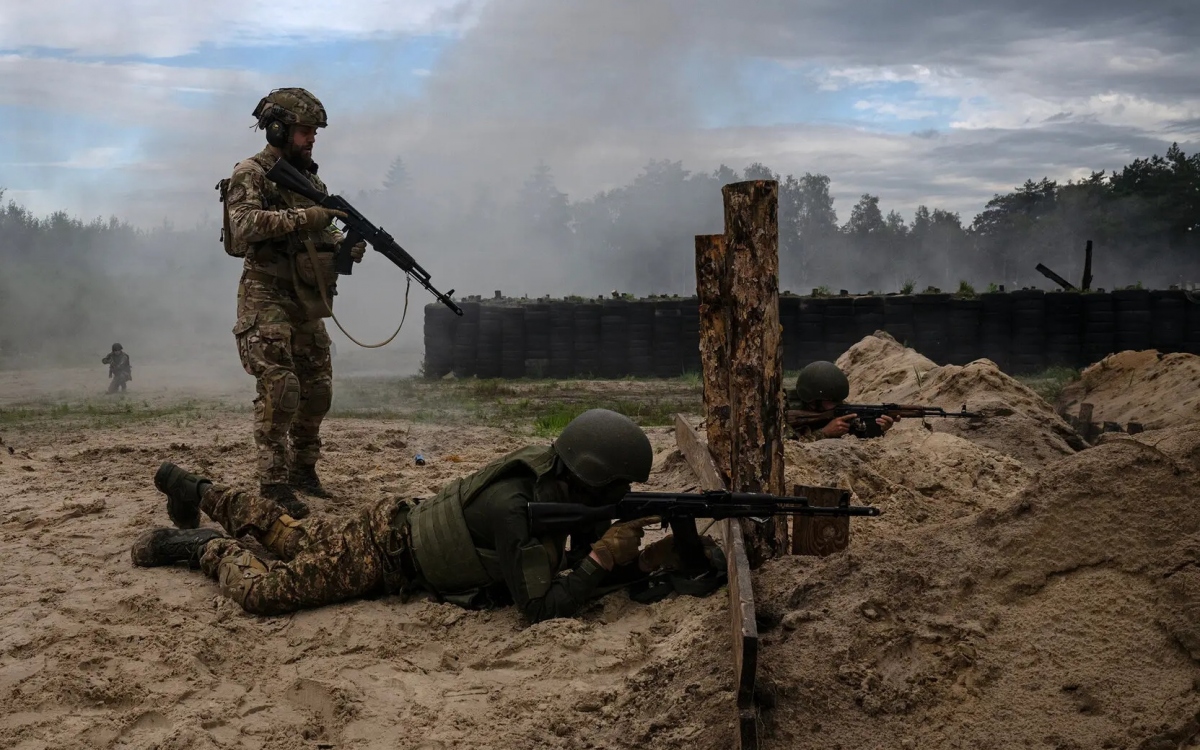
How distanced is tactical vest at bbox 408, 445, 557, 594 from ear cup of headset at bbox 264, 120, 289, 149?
274cm

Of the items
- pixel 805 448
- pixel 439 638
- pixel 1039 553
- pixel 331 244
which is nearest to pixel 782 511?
pixel 1039 553

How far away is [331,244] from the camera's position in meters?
6.50

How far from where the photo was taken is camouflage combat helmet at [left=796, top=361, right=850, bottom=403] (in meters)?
7.85

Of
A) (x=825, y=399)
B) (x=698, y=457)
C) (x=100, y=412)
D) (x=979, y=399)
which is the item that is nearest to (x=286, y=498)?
(x=698, y=457)

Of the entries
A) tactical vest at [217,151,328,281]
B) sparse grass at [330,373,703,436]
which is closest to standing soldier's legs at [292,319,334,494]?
tactical vest at [217,151,328,281]

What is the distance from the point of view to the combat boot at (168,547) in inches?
199

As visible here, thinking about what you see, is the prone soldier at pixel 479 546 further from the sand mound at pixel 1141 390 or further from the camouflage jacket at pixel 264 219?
the sand mound at pixel 1141 390

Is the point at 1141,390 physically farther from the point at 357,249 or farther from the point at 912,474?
the point at 357,249

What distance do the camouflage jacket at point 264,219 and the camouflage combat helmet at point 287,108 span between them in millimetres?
227

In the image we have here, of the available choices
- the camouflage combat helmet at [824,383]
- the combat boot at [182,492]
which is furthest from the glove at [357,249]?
the camouflage combat helmet at [824,383]

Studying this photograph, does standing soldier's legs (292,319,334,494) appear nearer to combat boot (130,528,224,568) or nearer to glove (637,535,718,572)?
combat boot (130,528,224,568)

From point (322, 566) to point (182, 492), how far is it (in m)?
1.20

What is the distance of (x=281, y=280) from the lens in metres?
6.27

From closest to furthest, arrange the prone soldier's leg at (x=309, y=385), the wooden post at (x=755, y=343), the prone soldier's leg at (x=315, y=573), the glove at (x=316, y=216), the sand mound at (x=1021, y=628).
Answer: the sand mound at (x=1021, y=628) → the prone soldier's leg at (x=315, y=573) → the wooden post at (x=755, y=343) → the glove at (x=316, y=216) → the prone soldier's leg at (x=309, y=385)
